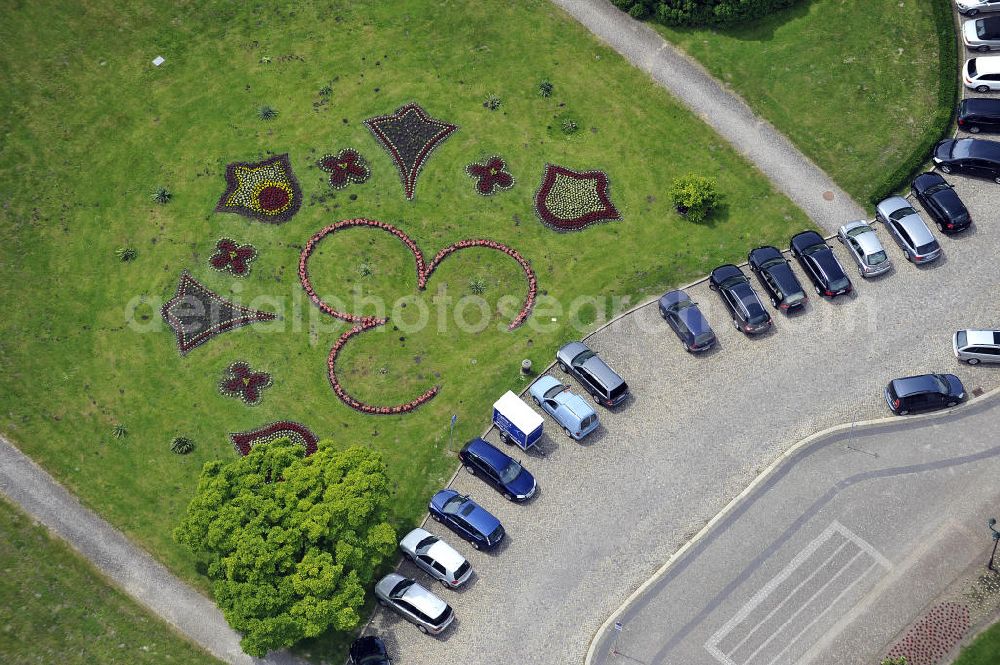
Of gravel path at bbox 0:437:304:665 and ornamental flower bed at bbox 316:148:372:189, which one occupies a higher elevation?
ornamental flower bed at bbox 316:148:372:189

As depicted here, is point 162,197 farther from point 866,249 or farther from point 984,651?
point 984,651

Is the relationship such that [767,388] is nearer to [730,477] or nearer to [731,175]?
[730,477]

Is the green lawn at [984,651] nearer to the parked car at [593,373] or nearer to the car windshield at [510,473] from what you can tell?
the parked car at [593,373]

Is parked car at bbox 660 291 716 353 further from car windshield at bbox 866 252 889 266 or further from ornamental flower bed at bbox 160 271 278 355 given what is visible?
ornamental flower bed at bbox 160 271 278 355

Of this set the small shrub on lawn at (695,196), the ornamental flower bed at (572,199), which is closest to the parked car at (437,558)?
the ornamental flower bed at (572,199)

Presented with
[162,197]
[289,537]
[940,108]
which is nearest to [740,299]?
[940,108]

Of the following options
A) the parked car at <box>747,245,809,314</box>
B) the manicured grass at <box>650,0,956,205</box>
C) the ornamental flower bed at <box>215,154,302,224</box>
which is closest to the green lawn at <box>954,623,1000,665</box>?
the parked car at <box>747,245,809,314</box>

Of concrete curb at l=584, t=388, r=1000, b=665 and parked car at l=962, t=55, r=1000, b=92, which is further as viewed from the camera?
parked car at l=962, t=55, r=1000, b=92
